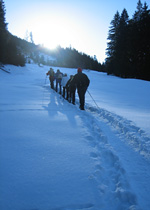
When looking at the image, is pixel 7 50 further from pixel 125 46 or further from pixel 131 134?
pixel 131 134

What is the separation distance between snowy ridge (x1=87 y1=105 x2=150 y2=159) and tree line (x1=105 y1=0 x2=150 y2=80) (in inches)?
919

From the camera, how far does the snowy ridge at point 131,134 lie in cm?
319

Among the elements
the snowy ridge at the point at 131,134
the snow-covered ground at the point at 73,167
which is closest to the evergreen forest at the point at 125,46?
the snowy ridge at the point at 131,134

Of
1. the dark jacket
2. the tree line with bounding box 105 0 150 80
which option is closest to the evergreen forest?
the tree line with bounding box 105 0 150 80

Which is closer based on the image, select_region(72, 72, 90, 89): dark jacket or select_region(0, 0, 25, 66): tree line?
select_region(72, 72, 90, 89): dark jacket

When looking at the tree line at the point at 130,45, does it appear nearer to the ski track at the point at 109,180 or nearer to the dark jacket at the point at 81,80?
the dark jacket at the point at 81,80

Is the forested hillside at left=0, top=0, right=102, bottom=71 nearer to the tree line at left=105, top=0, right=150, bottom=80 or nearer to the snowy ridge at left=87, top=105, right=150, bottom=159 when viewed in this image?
the tree line at left=105, top=0, right=150, bottom=80

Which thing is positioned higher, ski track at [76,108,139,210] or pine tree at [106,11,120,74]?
pine tree at [106,11,120,74]

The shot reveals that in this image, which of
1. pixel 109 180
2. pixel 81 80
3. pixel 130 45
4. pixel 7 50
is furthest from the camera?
pixel 7 50

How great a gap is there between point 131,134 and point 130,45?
2606 cm

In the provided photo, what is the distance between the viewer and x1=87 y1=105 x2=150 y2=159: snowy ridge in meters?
3.19

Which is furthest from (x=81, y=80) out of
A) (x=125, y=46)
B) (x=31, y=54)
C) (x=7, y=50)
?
(x=31, y=54)

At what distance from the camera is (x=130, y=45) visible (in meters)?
25.4

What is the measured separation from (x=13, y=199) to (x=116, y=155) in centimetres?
196
